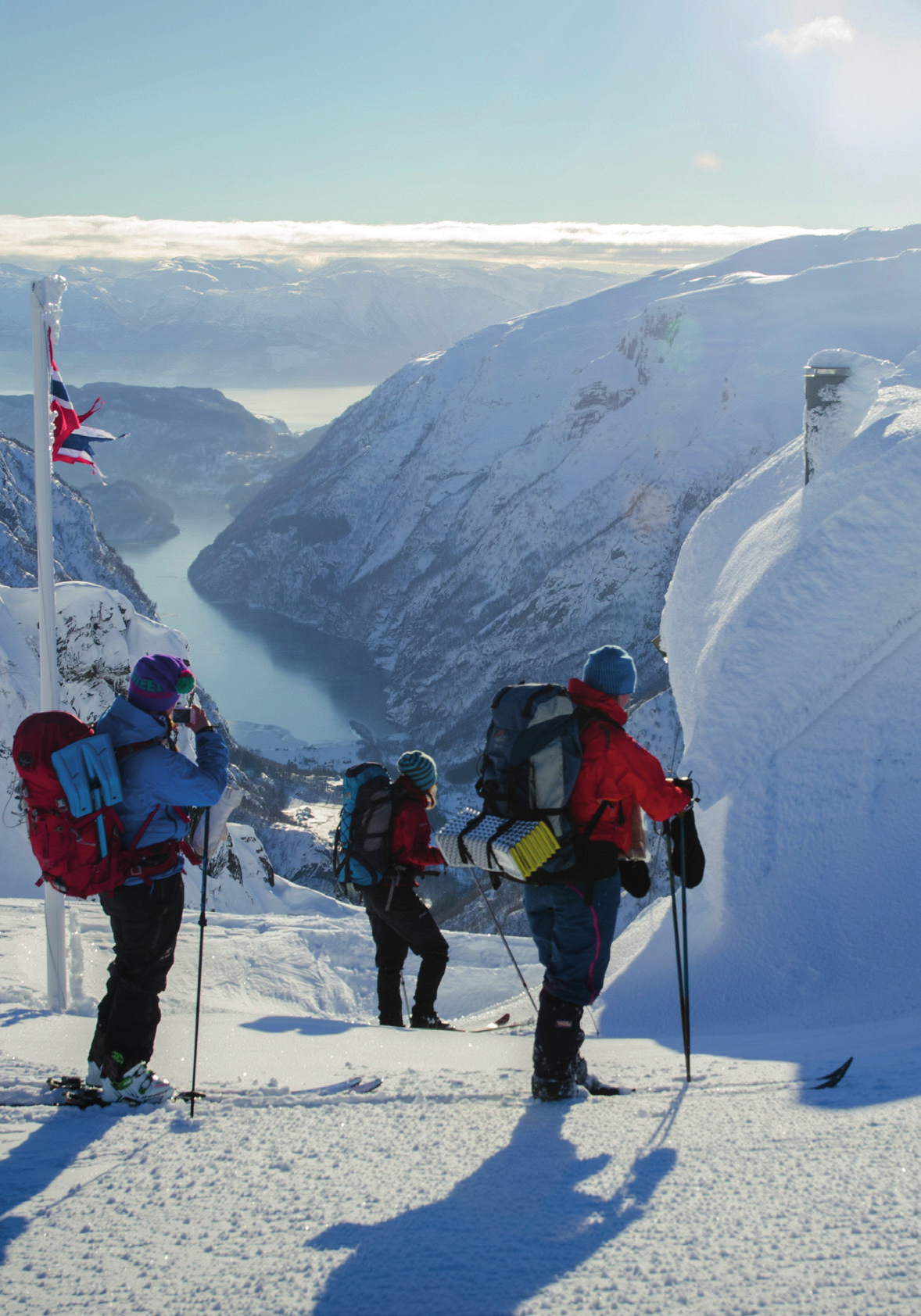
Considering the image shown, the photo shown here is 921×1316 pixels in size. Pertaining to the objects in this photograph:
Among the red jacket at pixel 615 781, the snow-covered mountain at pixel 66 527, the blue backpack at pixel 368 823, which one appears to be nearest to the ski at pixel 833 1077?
the red jacket at pixel 615 781

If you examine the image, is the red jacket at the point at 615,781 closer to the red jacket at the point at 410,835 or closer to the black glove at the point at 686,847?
the black glove at the point at 686,847

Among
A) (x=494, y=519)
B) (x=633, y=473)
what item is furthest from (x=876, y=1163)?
(x=494, y=519)

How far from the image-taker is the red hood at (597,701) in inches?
145

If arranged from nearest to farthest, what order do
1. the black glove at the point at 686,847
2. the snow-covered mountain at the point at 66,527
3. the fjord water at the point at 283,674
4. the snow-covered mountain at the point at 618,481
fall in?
1. the black glove at the point at 686,847
2. the snow-covered mountain at the point at 66,527
3. the fjord water at the point at 283,674
4. the snow-covered mountain at the point at 618,481

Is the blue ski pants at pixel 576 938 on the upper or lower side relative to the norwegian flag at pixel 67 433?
lower

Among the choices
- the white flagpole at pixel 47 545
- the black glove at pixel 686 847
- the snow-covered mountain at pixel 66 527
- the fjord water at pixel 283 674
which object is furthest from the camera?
the fjord water at pixel 283 674

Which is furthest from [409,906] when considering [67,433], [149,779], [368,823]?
[67,433]

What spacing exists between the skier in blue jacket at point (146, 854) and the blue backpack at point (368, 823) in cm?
171

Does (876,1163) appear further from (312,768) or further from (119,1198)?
(312,768)

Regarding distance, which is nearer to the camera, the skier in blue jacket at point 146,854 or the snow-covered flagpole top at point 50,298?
the skier in blue jacket at point 146,854

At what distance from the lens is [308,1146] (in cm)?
327

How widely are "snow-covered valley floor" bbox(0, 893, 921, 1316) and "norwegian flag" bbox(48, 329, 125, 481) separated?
4.40 metres

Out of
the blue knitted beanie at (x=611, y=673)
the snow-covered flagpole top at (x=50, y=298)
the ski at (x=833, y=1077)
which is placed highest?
the snow-covered flagpole top at (x=50, y=298)

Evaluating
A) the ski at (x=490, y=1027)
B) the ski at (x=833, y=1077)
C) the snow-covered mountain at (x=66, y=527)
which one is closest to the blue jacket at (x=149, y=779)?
the ski at (x=833, y=1077)
